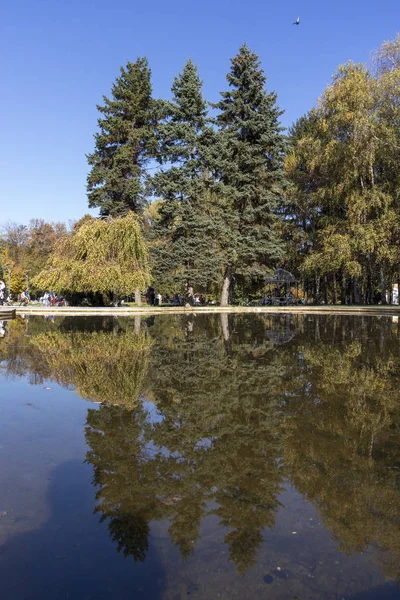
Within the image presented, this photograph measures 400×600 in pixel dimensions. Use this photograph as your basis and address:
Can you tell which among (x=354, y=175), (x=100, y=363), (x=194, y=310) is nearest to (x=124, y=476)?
(x=100, y=363)

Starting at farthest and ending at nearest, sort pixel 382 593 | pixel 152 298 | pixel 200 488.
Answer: pixel 152 298 → pixel 200 488 → pixel 382 593

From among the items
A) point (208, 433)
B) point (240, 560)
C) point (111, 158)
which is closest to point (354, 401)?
point (208, 433)

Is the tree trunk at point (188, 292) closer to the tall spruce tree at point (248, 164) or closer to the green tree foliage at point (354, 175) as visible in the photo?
the tall spruce tree at point (248, 164)

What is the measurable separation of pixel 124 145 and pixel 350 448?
3330 centimetres

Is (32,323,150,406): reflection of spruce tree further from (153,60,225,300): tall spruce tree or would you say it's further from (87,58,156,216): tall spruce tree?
(87,58,156,216): tall spruce tree

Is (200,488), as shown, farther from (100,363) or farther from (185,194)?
(185,194)

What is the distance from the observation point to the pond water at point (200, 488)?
2389mm

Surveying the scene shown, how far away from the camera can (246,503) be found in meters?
3.14

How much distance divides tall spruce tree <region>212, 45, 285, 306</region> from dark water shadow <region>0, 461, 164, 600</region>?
98.0 feet

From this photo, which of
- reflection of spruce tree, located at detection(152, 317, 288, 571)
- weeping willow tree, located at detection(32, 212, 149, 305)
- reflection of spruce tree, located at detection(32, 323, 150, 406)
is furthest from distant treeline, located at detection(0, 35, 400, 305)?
reflection of spruce tree, located at detection(152, 317, 288, 571)

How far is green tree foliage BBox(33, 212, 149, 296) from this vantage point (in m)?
28.4

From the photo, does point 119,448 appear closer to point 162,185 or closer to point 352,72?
point 162,185

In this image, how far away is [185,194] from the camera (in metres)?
32.6

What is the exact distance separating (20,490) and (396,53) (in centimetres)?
3325
